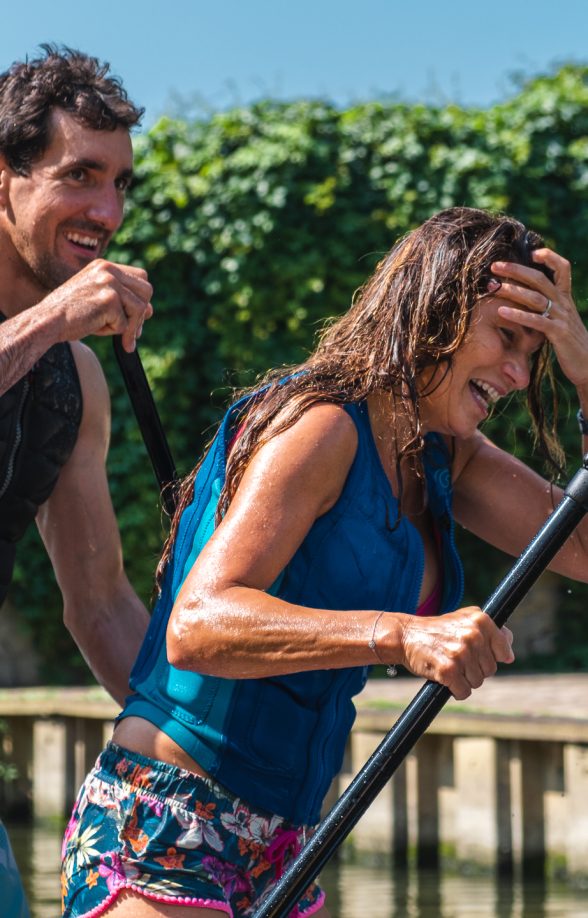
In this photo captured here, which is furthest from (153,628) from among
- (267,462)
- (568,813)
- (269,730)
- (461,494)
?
(568,813)

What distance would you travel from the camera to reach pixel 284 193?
11.2 meters

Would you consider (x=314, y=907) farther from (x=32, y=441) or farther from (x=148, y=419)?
(x=32, y=441)

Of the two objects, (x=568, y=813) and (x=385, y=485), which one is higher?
(x=385, y=485)

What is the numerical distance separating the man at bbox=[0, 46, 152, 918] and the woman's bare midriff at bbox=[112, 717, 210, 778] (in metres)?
0.52

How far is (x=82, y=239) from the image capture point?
3.15m

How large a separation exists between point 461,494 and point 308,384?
584mm

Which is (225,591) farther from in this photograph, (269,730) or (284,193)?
(284,193)

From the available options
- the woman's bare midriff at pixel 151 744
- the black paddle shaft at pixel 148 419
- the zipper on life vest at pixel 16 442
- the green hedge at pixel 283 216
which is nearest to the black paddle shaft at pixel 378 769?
the woman's bare midriff at pixel 151 744

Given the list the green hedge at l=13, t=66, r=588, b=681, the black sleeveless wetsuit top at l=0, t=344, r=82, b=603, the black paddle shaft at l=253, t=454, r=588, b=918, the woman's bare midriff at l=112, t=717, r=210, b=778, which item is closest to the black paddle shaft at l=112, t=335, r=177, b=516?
the black sleeveless wetsuit top at l=0, t=344, r=82, b=603

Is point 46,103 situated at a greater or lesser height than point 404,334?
greater

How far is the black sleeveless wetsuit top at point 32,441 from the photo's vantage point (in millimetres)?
3105

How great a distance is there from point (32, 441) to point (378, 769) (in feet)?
4.02

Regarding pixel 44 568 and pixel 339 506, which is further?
pixel 44 568

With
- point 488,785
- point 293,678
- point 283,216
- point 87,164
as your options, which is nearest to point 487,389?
point 293,678
